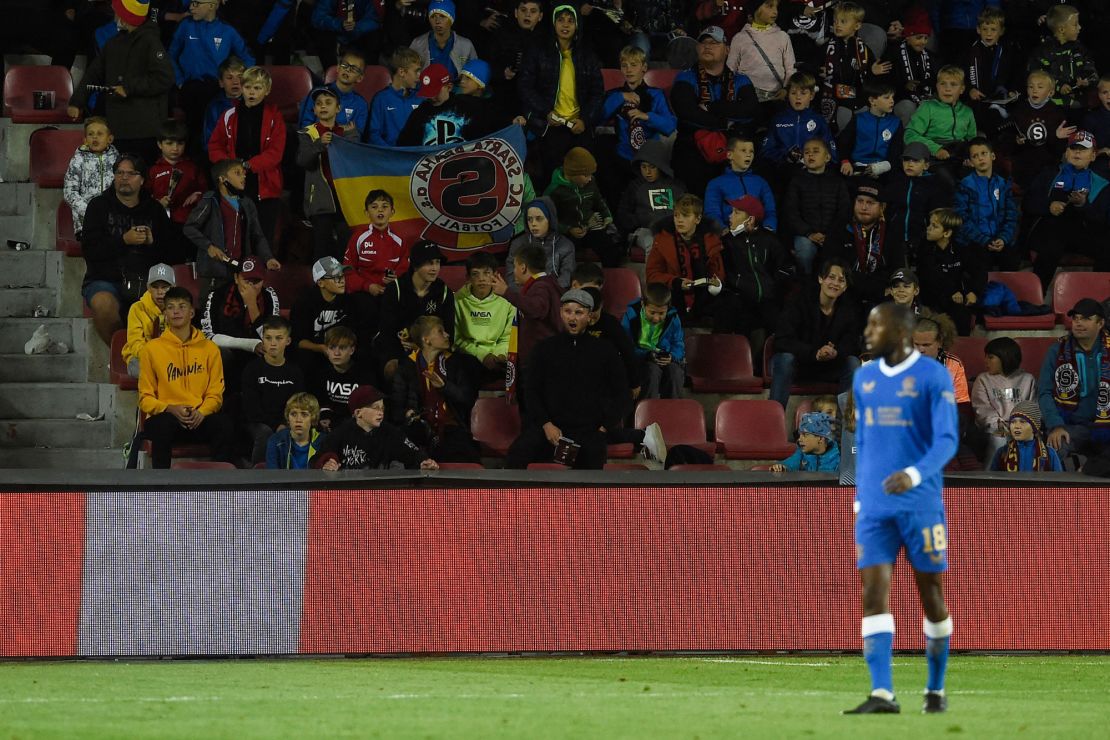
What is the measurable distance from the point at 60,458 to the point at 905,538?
9200 mm

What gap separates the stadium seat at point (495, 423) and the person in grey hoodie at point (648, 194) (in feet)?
9.17

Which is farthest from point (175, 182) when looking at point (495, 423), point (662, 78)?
point (662, 78)

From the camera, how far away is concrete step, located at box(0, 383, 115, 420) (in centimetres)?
1555

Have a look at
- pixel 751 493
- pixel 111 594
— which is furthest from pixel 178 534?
pixel 751 493

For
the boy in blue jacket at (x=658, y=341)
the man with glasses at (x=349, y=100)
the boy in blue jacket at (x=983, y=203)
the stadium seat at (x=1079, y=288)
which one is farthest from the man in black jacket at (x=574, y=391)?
the stadium seat at (x=1079, y=288)

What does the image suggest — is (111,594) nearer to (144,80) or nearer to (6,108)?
(144,80)

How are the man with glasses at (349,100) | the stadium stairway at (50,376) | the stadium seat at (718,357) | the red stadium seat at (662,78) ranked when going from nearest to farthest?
1. the stadium stairway at (50,376)
2. the stadium seat at (718,357)
3. the man with glasses at (349,100)
4. the red stadium seat at (662,78)

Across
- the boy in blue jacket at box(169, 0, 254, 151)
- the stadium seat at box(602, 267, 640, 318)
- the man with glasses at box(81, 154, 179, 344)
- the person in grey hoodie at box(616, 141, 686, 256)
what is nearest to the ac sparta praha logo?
the stadium seat at box(602, 267, 640, 318)

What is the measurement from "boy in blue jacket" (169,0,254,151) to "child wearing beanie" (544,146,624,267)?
331 centimetres

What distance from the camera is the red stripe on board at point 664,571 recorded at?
11.7 metres

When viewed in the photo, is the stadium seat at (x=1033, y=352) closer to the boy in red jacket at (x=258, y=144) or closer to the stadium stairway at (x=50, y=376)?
the boy in red jacket at (x=258, y=144)

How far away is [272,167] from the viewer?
1627 cm

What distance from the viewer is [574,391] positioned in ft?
46.1

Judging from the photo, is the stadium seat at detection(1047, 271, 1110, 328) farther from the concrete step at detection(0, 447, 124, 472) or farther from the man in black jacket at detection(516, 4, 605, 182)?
the concrete step at detection(0, 447, 124, 472)
